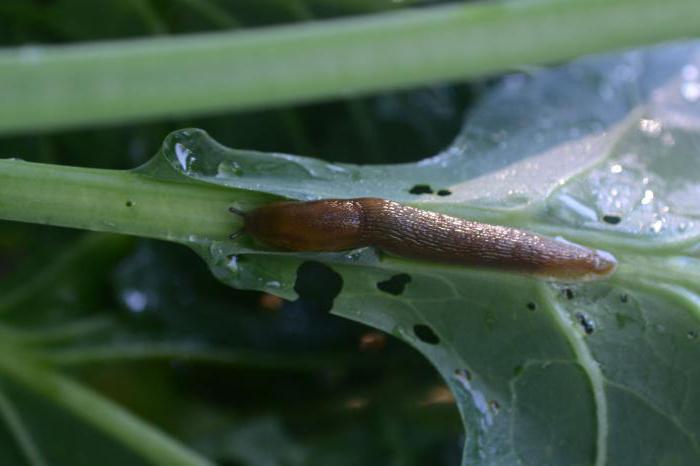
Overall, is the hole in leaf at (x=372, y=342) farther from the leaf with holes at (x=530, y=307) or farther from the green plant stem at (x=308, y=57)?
the green plant stem at (x=308, y=57)

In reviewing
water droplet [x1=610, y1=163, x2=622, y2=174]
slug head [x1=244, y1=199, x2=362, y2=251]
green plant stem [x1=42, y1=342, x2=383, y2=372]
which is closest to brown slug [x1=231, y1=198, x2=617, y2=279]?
slug head [x1=244, y1=199, x2=362, y2=251]

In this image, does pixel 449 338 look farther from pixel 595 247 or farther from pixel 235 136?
pixel 235 136

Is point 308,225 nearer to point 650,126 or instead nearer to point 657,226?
point 657,226

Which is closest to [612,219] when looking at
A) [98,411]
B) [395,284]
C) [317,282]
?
[395,284]

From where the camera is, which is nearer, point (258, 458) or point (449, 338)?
point (449, 338)

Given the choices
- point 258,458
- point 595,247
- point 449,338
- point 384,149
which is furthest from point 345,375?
point 595,247
